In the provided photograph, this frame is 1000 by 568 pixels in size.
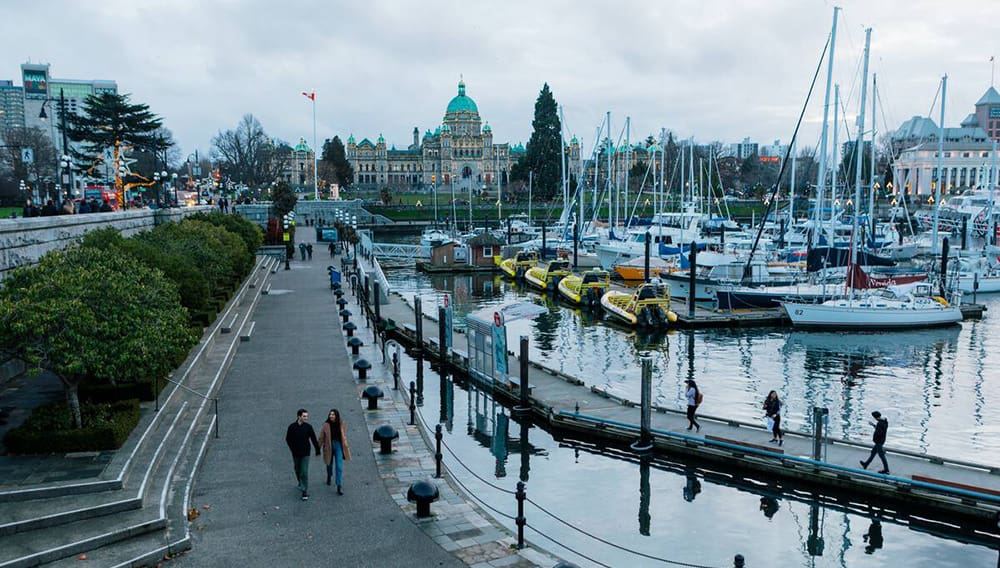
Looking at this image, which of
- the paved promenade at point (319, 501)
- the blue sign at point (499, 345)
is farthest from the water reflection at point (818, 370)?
the paved promenade at point (319, 501)

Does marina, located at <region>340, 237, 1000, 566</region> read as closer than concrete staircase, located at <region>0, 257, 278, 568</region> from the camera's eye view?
No

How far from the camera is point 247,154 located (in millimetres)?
125812

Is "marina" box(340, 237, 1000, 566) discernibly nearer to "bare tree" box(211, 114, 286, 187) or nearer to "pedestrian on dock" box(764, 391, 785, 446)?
"pedestrian on dock" box(764, 391, 785, 446)

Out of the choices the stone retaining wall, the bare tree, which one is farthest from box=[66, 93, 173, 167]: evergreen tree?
the bare tree

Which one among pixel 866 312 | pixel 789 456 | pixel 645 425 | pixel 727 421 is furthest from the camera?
pixel 866 312

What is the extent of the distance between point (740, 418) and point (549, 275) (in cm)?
3257

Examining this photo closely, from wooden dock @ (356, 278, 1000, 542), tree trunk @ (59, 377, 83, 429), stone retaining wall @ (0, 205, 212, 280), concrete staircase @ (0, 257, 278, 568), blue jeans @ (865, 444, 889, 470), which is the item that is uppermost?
stone retaining wall @ (0, 205, 212, 280)

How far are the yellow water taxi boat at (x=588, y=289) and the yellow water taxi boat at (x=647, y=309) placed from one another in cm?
431

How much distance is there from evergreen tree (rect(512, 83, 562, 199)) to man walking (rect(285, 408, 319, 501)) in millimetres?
114672

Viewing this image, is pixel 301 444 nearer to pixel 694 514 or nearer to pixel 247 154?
pixel 694 514

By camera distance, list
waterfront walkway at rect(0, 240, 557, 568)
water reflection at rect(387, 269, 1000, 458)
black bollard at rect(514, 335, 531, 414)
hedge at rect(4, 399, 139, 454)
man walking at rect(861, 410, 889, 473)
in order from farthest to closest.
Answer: water reflection at rect(387, 269, 1000, 458) → black bollard at rect(514, 335, 531, 414) → man walking at rect(861, 410, 889, 473) → hedge at rect(4, 399, 139, 454) → waterfront walkway at rect(0, 240, 557, 568)

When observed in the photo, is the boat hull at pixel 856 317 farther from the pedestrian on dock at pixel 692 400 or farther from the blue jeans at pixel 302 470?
the blue jeans at pixel 302 470

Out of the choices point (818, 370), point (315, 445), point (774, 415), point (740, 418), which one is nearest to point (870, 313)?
point (818, 370)

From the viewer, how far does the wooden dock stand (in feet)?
53.2
